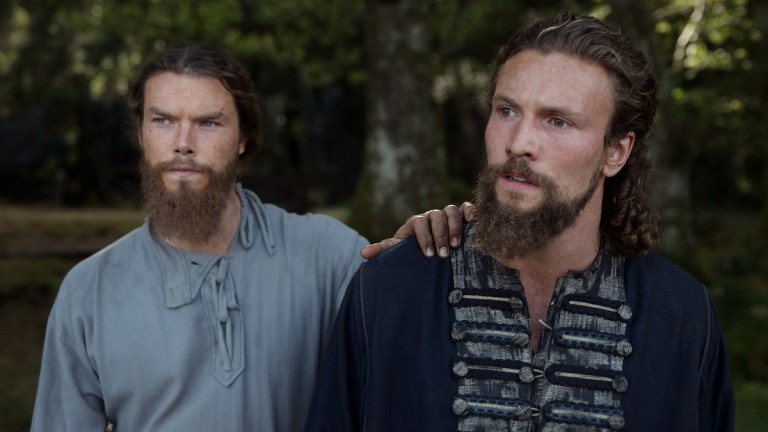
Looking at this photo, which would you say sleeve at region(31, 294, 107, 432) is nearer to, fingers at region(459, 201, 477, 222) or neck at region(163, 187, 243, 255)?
neck at region(163, 187, 243, 255)

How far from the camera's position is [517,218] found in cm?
261

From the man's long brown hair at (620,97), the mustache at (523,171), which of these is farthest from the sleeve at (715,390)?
the mustache at (523,171)

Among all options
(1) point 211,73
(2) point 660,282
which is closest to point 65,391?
(1) point 211,73

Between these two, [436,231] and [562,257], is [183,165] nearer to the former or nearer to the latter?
[436,231]

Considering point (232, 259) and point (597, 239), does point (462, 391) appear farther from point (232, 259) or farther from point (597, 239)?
point (232, 259)

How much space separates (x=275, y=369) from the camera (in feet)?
10.0

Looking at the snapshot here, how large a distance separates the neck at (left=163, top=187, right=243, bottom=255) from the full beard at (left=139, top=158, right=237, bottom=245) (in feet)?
0.04

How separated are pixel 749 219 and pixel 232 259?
16054mm

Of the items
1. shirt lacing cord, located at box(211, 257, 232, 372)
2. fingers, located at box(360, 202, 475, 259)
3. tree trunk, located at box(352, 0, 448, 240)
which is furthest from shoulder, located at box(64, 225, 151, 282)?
tree trunk, located at box(352, 0, 448, 240)

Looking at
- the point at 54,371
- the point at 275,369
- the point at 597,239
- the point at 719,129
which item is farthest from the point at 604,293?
the point at 719,129

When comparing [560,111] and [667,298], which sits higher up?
[560,111]

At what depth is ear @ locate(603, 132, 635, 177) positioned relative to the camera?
2765 mm

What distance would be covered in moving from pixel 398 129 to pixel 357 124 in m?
12.0

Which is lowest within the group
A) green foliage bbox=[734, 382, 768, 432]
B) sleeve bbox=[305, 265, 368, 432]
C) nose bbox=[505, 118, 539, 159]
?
green foliage bbox=[734, 382, 768, 432]
